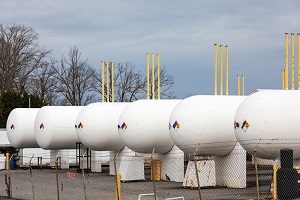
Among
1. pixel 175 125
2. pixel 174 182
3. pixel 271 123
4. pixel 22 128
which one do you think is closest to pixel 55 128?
pixel 22 128

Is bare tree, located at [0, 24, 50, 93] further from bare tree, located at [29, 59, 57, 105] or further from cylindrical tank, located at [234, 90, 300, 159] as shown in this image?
cylindrical tank, located at [234, 90, 300, 159]

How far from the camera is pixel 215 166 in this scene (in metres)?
25.7

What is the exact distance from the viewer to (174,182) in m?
28.2

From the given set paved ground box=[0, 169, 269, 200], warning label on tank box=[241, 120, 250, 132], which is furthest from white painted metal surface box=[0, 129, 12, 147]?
warning label on tank box=[241, 120, 250, 132]

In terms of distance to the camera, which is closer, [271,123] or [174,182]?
[271,123]

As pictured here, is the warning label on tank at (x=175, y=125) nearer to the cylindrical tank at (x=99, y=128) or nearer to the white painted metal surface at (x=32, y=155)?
the cylindrical tank at (x=99, y=128)

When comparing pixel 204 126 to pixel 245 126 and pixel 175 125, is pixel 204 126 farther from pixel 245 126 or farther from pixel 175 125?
pixel 245 126

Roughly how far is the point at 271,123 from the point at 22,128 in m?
21.0

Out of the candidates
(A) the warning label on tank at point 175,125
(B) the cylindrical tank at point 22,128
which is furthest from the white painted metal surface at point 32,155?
(A) the warning label on tank at point 175,125

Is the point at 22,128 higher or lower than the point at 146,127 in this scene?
lower

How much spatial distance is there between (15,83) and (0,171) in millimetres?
31997

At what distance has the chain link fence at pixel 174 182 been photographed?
18.6 metres

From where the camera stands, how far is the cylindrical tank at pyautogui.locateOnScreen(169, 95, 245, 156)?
24141mm

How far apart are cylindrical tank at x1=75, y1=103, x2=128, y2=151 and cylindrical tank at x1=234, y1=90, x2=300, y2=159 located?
11.1 m
